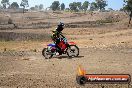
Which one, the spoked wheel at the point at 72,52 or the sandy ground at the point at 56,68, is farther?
the spoked wheel at the point at 72,52

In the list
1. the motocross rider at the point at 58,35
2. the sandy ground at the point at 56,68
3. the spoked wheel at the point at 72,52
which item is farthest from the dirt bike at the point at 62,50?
the sandy ground at the point at 56,68

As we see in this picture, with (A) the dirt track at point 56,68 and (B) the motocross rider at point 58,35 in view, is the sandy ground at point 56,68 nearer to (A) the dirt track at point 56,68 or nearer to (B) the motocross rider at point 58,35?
(A) the dirt track at point 56,68

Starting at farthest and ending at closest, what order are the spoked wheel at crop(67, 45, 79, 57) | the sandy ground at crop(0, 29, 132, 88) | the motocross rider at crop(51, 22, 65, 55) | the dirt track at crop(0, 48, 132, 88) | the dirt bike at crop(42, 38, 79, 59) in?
the spoked wheel at crop(67, 45, 79, 57) < the dirt bike at crop(42, 38, 79, 59) < the motocross rider at crop(51, 22, 65, 55) < the dirt track at crop(0, 48, 132, 88) < the sandy ground at crop(0, 29, 132, 88)

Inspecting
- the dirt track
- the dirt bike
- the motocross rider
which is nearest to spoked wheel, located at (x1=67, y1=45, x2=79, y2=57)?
the dirt bike

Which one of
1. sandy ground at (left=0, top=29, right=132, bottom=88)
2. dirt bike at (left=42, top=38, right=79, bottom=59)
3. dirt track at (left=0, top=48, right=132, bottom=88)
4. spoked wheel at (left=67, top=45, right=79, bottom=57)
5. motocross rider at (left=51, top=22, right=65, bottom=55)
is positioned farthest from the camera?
spoked wheel at (left=67, top=45, right=79, bottom=57)

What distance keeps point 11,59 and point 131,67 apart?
688 cm

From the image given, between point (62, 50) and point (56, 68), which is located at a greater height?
point (62, 50)

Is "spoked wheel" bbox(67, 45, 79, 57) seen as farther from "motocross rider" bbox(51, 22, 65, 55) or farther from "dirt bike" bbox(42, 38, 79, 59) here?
"motocross rider" bbox(51, 22, 65, 55)

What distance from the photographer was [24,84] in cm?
1322

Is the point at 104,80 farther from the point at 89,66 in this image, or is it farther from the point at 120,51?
the point at 120,51

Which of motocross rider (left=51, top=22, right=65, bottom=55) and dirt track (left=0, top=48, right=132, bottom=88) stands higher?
motocross rider (left=51, top=22, right=65, bottom=55)

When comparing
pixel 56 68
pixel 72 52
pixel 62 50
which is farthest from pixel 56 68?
pixel 72 52

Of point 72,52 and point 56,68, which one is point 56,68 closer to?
point 56,68

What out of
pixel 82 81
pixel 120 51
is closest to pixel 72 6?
pixel 120 51
